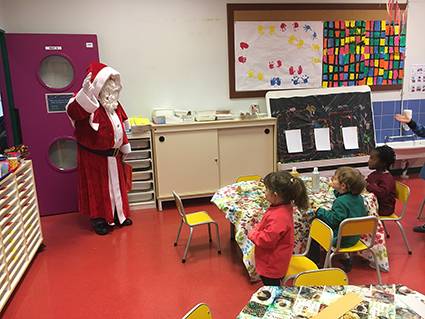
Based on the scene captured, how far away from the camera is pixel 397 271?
283 centimetres

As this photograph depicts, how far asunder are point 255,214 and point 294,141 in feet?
7.96

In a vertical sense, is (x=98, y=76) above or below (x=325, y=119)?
above

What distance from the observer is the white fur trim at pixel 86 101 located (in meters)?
3.29

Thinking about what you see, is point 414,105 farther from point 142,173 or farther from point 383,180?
point 142,173

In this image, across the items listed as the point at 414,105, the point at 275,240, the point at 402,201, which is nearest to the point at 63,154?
the point at 275,240

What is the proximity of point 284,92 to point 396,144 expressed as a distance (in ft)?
5.96

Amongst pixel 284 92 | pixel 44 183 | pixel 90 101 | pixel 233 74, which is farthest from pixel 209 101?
pixel 44 183

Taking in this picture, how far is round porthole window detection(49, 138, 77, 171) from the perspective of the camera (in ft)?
13.6

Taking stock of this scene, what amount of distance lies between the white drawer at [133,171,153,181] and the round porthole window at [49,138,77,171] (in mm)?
708

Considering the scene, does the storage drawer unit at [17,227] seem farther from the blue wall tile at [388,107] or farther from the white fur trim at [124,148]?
the blue wall tile at [388,107]

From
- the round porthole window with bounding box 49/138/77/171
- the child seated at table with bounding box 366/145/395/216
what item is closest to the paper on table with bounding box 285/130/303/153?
the child seated at table with bounding box 366/145/395/216

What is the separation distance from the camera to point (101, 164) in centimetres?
363

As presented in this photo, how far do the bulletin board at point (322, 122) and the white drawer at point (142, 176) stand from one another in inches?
66.0

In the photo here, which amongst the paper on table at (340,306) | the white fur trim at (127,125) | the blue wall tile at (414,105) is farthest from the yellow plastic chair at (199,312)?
the blue wall tile at (414,105)
